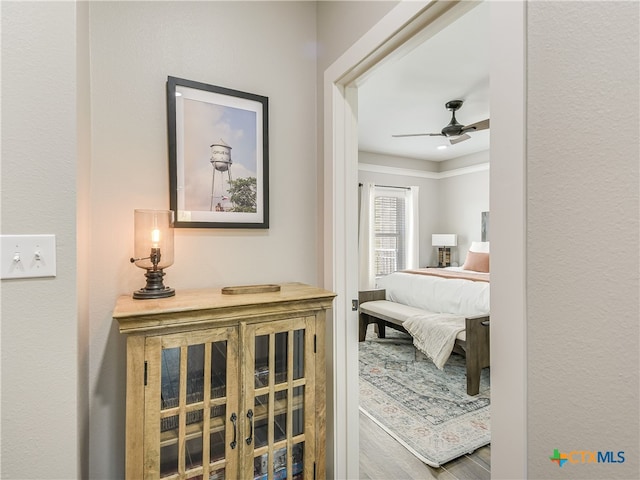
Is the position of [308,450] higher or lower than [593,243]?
lower

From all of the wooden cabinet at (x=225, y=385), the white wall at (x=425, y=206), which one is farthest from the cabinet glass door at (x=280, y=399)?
the white wall at (x=425, y=206)

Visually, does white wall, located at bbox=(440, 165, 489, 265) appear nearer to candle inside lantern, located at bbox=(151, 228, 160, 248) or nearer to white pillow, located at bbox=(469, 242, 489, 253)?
white pillow, located at bbox=(469, 242, 489, 253)

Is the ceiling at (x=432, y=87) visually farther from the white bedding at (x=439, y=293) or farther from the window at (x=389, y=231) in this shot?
the white bedding at (x=439, y=293)

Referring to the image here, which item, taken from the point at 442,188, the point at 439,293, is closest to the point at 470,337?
the point at 439,293

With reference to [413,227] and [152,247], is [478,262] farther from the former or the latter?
[152,247]

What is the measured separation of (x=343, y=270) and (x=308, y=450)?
792mm

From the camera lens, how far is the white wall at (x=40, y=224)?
35.7 inches

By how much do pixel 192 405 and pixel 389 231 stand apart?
17.5 ft

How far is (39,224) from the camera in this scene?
3.08 feet

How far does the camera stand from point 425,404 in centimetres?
254

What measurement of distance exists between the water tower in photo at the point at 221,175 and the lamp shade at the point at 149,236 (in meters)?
0.28

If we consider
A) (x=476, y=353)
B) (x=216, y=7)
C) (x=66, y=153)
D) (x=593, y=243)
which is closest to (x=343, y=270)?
(x=593, y=243)

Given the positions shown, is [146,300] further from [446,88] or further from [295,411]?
[446,88]

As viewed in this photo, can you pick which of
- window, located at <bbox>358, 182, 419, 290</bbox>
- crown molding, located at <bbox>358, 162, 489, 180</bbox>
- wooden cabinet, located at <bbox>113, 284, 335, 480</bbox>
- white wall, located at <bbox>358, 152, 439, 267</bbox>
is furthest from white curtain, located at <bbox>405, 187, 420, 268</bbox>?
wooden cabinet, located at <bbox>113, 284, 335, 480</bbox>
